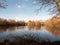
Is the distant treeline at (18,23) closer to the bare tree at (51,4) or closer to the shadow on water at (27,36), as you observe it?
the shadow on water at (27,36)

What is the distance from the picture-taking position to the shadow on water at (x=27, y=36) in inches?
103

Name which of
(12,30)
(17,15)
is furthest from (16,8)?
(12,30)

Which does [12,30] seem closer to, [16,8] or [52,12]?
[16,8]

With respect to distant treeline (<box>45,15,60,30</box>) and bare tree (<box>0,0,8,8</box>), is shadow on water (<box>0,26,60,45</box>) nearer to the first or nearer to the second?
distant treeline (<box>45,15,60,30</box>)

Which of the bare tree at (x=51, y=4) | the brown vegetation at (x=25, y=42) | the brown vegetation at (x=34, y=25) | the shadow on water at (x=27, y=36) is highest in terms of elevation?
the bare tree at (x=51, y=4)

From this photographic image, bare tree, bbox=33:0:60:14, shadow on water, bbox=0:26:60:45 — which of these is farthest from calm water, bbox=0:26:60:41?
bare tree, bbox=33:0:60:14

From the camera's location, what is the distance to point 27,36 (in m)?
2.70

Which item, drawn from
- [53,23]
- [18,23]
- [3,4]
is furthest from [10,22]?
[53,23]

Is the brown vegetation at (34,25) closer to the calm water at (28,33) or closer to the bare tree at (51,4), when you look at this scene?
the calm water at (28,33)

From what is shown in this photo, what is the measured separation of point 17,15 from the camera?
2764 millimetres

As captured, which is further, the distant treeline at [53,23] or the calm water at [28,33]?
the distant treeline at [53,23]

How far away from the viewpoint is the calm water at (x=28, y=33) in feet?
8.78

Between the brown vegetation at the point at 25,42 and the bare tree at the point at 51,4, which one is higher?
the bare tree at the point at 51,4

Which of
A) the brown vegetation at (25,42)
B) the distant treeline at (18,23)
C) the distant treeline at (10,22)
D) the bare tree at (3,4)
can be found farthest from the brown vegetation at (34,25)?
the bare tree at (3,4)
